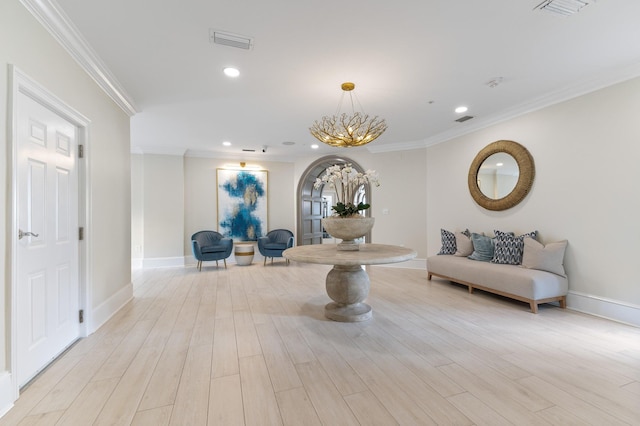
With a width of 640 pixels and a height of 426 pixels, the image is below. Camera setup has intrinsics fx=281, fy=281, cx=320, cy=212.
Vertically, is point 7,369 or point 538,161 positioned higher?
point 538,161

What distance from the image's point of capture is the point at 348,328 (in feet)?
9.24

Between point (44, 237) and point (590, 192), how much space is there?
5.34 m

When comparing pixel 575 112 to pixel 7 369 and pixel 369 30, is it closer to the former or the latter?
pixel 369 30

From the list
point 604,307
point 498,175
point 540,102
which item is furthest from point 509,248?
point 540,102

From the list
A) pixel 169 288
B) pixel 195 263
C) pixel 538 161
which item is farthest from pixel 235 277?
pixel 538 161

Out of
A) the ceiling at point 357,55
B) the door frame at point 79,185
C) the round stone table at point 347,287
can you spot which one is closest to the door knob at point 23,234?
the door frame at point 79,185

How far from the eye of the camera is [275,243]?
6566 millimetres

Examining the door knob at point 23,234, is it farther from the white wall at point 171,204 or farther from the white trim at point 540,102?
the white trim at point 540,102

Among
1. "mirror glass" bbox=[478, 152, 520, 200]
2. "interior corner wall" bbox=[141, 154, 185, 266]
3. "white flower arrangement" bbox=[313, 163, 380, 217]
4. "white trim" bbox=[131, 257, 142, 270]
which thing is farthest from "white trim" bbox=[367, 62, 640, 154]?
"white trim" bbox=[131, 257, 142, 270]

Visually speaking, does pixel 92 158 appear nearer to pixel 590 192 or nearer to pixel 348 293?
pixel 348 293

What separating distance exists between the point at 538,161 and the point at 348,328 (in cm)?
338

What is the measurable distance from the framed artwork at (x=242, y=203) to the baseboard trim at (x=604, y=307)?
577cm

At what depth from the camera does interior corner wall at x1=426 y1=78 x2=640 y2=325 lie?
9.64ft

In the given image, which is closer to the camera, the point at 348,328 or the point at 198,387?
the point at 198,387
